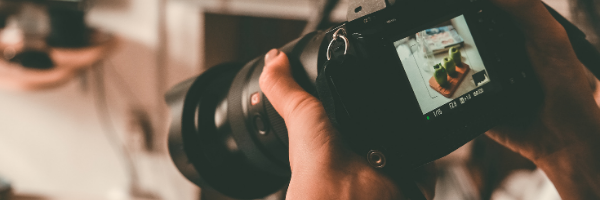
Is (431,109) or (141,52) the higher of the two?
(141,52)

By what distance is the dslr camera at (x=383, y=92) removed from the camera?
30cm

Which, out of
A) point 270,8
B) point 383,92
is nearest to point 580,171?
point 383,92

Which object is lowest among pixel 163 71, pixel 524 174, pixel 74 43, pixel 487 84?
pixel 524 174

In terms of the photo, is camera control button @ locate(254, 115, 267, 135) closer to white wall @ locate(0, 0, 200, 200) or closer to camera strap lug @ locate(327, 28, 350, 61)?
camera strap lug @ locate(327, 28, 350, 61)

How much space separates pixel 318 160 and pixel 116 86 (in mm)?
845

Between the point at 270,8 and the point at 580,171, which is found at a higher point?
the point at 270,8

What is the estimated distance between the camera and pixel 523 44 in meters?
0.45

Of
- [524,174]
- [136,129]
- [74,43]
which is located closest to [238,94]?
[74,43]

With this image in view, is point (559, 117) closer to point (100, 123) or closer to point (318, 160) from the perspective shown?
point (318, 160)

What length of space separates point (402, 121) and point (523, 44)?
0.83 ft

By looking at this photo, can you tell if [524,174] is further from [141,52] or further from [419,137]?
[141,52]

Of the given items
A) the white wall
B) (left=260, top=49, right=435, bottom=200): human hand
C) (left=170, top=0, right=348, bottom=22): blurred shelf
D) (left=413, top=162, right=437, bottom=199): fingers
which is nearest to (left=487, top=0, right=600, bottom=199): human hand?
(left=413, top=162, right=437, bottom=199): fingers

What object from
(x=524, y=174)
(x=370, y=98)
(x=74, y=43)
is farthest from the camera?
(x=524, y=174)

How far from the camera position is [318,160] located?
0.35 meters
